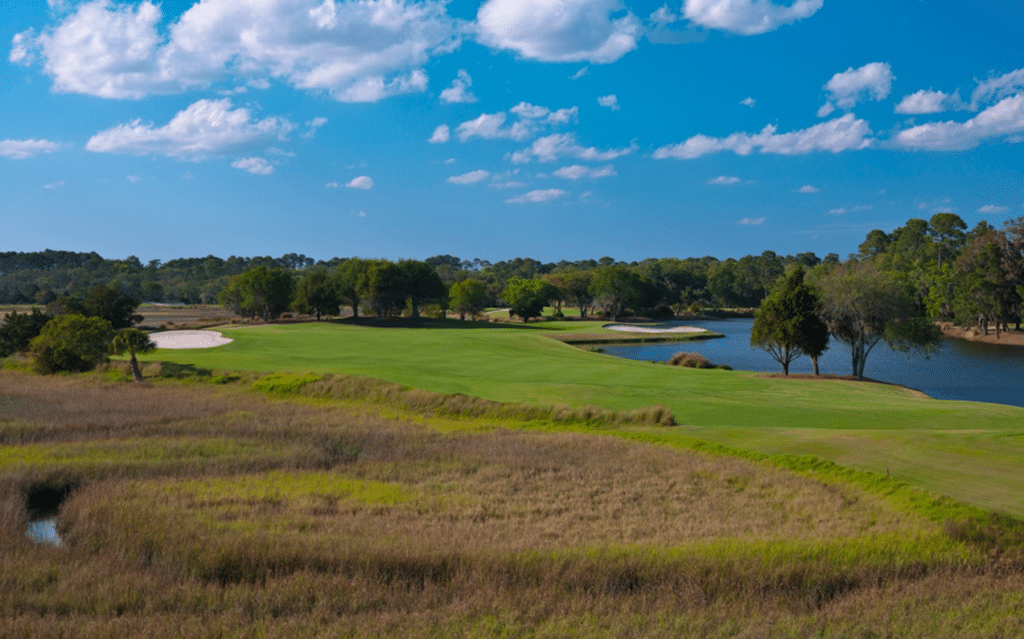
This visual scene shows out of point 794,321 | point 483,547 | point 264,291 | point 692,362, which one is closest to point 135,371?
point 483,547

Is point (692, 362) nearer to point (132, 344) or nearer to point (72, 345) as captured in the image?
point (132, 344)

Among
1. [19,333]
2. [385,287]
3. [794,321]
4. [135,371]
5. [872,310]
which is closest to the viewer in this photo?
[135,371]

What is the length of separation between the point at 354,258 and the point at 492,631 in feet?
307

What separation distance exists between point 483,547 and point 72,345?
110 feet

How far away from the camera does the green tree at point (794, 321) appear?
4366cm

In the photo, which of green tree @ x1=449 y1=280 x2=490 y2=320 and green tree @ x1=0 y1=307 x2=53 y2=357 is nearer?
green tree @ x1=0 y1=307 x2=53 y2=357

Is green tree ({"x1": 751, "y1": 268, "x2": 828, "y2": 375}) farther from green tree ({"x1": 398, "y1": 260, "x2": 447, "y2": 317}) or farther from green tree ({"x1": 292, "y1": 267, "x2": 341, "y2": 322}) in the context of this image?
green tree ({"x1": 292, "y1": 267, "x2": 341, "y2": 322})

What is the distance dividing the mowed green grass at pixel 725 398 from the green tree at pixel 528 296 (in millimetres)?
51725

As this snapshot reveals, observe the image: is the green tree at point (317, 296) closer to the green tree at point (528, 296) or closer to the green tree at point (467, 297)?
the green tree at point (467, 297)

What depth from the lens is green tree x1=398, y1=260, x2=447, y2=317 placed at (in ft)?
306

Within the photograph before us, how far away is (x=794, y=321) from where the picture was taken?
43.7 m

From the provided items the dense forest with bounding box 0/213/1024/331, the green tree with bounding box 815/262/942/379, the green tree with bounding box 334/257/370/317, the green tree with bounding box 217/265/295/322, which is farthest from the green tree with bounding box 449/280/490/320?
the green tree with bounding box 815/262/942/379

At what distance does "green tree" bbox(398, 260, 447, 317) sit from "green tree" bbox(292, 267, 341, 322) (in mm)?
9782

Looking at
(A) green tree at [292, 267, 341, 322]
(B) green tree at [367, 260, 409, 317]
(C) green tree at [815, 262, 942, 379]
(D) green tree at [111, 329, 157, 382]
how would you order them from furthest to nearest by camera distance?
(B) green tree at [367, 260, 409, 317]
(A) green tree at [292, 267, 341, 322]
(C) green tree at [815, 262, 942, 379]
(D) green tree at [111, 329, 157, 382]
